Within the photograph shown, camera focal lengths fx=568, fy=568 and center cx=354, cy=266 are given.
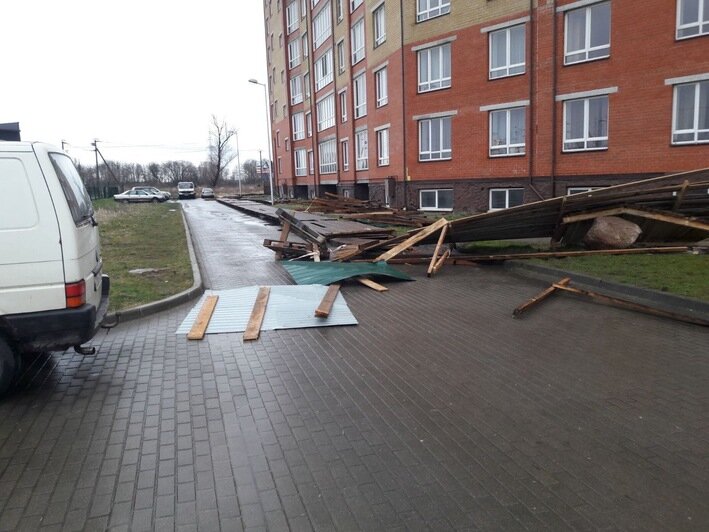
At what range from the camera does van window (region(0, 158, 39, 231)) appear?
486 cm

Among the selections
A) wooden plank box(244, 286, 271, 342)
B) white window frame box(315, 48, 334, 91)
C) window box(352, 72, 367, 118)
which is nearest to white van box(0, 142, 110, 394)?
wooden plank box(244, 286, 271, 342)

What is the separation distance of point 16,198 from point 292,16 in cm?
5020

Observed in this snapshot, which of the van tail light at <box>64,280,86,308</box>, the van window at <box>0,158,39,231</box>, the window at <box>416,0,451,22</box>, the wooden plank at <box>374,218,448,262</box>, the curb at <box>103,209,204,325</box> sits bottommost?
the curb at <box>103,209,204,325</box>

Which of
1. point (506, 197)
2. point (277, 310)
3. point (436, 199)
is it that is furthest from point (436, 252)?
point (436, 199)

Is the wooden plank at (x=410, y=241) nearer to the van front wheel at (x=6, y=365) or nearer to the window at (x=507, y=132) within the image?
the van front wheel at (x=6, y=365)

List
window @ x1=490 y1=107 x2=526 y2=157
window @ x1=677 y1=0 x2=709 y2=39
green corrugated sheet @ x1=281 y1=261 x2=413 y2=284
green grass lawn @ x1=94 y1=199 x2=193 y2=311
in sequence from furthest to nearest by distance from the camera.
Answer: window @ x1=490 y1=107 x2=526 y2=157 < window @ x1=677 y1=0 x2=709 y2=39 < green corrugated sheet @ x1=281 y1=261 x2=413 y2=284 < green grass lawn @ x1=94 y1=199 x2=193 y2=311

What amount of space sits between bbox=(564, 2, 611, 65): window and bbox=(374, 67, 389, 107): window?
33.2 ft

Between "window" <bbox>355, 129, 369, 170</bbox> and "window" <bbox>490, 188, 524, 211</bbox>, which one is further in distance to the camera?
"window" <bbox>355, 129, 369, 170</bbox>

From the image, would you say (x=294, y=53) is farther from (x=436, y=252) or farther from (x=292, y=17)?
(x=436, y=252)

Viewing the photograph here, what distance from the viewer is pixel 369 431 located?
4.42 m

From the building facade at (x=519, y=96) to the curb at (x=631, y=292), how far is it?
10737 millimetres

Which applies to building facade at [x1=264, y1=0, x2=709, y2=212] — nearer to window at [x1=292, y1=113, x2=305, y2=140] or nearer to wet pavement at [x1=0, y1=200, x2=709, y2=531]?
wet pavement at [x1=0, y1=200, x2=709, y2=531]

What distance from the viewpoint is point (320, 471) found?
3820 millimetres

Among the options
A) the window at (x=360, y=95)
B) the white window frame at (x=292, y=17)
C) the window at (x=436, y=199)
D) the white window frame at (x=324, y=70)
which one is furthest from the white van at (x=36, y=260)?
the white window frame at (x=292, y=17)
